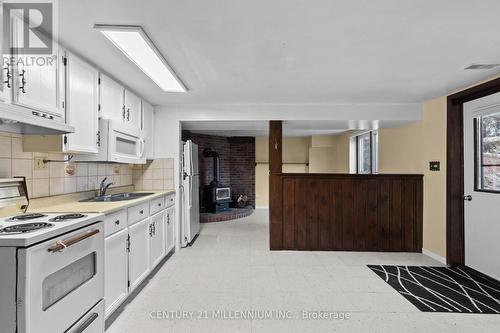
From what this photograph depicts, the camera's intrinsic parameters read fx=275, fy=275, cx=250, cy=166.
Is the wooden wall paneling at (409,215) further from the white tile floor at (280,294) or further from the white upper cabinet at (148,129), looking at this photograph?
the white upper cabinet at (148,129)

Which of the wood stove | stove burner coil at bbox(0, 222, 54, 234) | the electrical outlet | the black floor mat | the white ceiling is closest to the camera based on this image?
stove burner coil at bbox(0, 222, 54, 234)

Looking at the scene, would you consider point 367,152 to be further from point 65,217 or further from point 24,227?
point 24,227

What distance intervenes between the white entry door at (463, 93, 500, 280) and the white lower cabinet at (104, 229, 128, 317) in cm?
374

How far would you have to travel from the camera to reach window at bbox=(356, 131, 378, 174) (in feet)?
18.8

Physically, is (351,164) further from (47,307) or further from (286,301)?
(47,307)

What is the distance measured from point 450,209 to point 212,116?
3.40 meters

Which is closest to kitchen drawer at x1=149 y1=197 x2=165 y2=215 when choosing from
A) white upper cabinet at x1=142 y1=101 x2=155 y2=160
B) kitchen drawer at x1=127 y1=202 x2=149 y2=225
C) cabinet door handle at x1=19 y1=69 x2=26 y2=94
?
kitchen drawer at x1=127 y1=202 x2=149 y2=225

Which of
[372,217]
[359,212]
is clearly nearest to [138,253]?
[359,212]

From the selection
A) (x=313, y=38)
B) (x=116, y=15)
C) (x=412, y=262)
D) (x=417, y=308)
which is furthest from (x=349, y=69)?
(x=412, y=262)

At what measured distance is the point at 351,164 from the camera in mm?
6723

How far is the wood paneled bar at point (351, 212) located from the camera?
4051mm

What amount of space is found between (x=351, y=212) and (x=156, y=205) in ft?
9.07

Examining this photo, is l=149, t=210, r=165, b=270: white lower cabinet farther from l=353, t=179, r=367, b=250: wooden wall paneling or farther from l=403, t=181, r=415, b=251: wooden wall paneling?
l=403, t=181, r=415, b=251: wooden wall paneling

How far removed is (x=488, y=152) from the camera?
3068 mm
